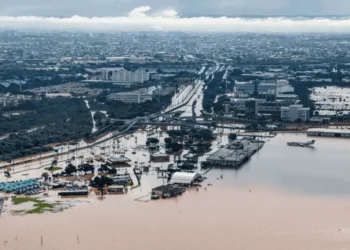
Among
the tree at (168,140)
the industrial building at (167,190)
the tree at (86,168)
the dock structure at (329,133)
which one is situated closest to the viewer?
the industrial building at (167,190)

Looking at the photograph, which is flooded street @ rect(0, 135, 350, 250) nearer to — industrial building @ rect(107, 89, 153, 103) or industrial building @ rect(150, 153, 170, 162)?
industrial building @ rect(150, 153, 170, 162)

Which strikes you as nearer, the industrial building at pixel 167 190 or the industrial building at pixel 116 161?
the industrial building at pixel 167 190

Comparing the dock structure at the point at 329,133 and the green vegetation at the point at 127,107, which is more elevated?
the dock structure at the point at 329,133

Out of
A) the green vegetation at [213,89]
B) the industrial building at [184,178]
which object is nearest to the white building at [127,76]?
the green vegetation at [213,89]

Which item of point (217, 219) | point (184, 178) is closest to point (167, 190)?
point (184, 178)

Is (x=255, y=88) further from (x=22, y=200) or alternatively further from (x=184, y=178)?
(x=22, y=200)

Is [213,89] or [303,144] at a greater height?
[303,144]

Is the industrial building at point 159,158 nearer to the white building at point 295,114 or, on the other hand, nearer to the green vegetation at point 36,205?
the green vegetation at point 36,205

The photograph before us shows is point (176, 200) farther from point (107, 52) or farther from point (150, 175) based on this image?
point (107, 52)

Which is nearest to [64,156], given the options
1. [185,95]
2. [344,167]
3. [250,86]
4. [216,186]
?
[216,186]
